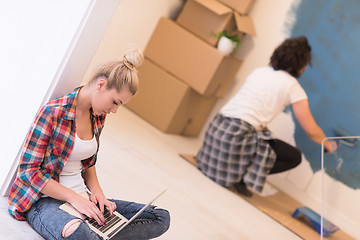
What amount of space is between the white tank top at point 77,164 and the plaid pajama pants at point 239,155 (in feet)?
5.25

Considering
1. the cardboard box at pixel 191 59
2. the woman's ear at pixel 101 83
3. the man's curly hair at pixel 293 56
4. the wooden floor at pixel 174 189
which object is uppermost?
the man's curly hair at pixel 293 56

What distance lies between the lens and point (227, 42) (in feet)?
12.2

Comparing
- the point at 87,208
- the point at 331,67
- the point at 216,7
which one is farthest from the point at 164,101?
the point at 87,208

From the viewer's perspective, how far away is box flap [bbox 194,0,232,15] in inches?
144

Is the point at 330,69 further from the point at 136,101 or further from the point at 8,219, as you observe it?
the point at 8,219

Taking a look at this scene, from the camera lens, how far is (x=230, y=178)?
3217mm

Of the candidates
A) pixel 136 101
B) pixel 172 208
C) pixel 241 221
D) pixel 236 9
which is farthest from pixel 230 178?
pixel 236 9

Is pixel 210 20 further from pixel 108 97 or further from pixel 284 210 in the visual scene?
pixel 108 97

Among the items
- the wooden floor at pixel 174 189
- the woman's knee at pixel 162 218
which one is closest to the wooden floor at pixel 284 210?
the wooden floor at pixel 174 189

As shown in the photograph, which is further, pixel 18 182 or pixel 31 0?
pixel 31 0

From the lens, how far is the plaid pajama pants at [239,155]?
10.4ft

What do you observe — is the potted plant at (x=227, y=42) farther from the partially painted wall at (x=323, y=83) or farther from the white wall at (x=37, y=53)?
the white wall at (x=37, y=53)

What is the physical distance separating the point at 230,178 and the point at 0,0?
187 centimetres

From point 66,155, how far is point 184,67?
7.51ft
